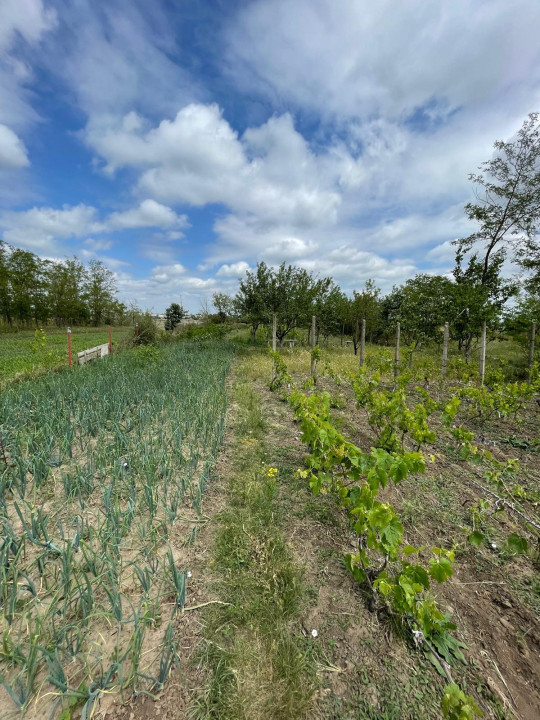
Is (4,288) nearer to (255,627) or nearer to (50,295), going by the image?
(50,295)

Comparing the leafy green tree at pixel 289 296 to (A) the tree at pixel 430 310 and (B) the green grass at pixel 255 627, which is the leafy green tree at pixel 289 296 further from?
(B) the green grass at pixel 255 627

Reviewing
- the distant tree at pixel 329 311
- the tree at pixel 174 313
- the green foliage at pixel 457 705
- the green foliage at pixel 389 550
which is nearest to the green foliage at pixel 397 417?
the green foliage at pixel 389 550

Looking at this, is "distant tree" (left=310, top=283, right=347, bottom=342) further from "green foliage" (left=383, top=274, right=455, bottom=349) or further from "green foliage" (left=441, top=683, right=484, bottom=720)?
"green foliage" (left=441, top=683, right=484, bottom=720)

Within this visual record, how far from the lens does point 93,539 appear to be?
2.12 m

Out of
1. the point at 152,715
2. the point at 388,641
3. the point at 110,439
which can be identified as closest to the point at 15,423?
the point at 110,439

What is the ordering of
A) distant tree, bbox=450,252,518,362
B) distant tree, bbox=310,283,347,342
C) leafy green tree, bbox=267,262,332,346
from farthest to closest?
distant tree, bbox=310,283,347,342 → leafy green tree, bbox=267,262,332,346 → distant tree, bbox=450,252,518,362

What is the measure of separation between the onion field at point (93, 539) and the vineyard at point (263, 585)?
0.02 meters

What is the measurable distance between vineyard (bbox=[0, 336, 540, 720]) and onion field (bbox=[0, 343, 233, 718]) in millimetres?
16

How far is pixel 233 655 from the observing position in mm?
1433

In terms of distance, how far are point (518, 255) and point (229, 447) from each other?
14.3 metres

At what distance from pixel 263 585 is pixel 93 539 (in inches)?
53.4

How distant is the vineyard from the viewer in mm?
1304

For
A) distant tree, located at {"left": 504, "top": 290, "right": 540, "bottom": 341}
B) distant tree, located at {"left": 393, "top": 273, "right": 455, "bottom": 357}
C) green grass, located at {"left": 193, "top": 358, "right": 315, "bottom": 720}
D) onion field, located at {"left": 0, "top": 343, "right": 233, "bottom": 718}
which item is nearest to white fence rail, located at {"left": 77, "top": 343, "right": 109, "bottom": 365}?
onion field, located at {"left": 0, "top": 343, "right": 233, "bottom": 718}

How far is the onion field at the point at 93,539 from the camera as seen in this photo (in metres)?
1.31
